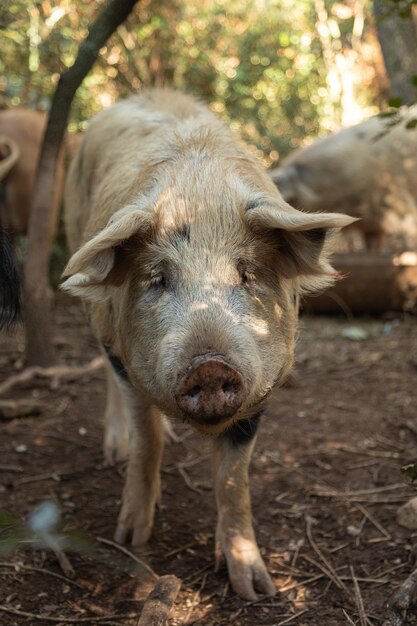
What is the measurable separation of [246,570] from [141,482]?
61cm

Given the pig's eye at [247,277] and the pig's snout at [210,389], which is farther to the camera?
the pig's eye at [247,277]

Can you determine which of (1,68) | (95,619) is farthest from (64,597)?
(1,68)

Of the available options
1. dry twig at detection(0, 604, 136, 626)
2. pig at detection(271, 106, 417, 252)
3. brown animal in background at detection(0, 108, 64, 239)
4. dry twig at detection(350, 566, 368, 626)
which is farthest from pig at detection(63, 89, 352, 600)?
pig at detection(271, 106, 417, 252)

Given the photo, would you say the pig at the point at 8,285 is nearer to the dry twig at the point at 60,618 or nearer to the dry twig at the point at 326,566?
the dry twig at the point at 60,618

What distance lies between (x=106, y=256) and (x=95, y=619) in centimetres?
121

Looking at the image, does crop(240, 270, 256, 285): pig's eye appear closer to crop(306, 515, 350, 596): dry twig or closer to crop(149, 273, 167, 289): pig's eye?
crop(149, 273, 167, 289): pig's eye

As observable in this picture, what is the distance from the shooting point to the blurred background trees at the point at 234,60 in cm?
767

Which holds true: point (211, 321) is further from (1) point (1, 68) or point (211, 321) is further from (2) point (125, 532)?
(1) point (1, 68)

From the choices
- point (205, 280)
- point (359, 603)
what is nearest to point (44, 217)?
point (205, 280)

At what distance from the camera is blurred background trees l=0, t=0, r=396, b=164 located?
25.2 feet

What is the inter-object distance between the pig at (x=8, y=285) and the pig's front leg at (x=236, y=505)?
0.97 meters

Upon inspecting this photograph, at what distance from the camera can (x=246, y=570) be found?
295 cm

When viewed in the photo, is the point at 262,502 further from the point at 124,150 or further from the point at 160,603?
the point at 124,150

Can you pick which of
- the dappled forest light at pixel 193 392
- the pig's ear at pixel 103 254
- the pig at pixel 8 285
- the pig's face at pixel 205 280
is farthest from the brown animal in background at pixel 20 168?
the pig at pixel 8 285
